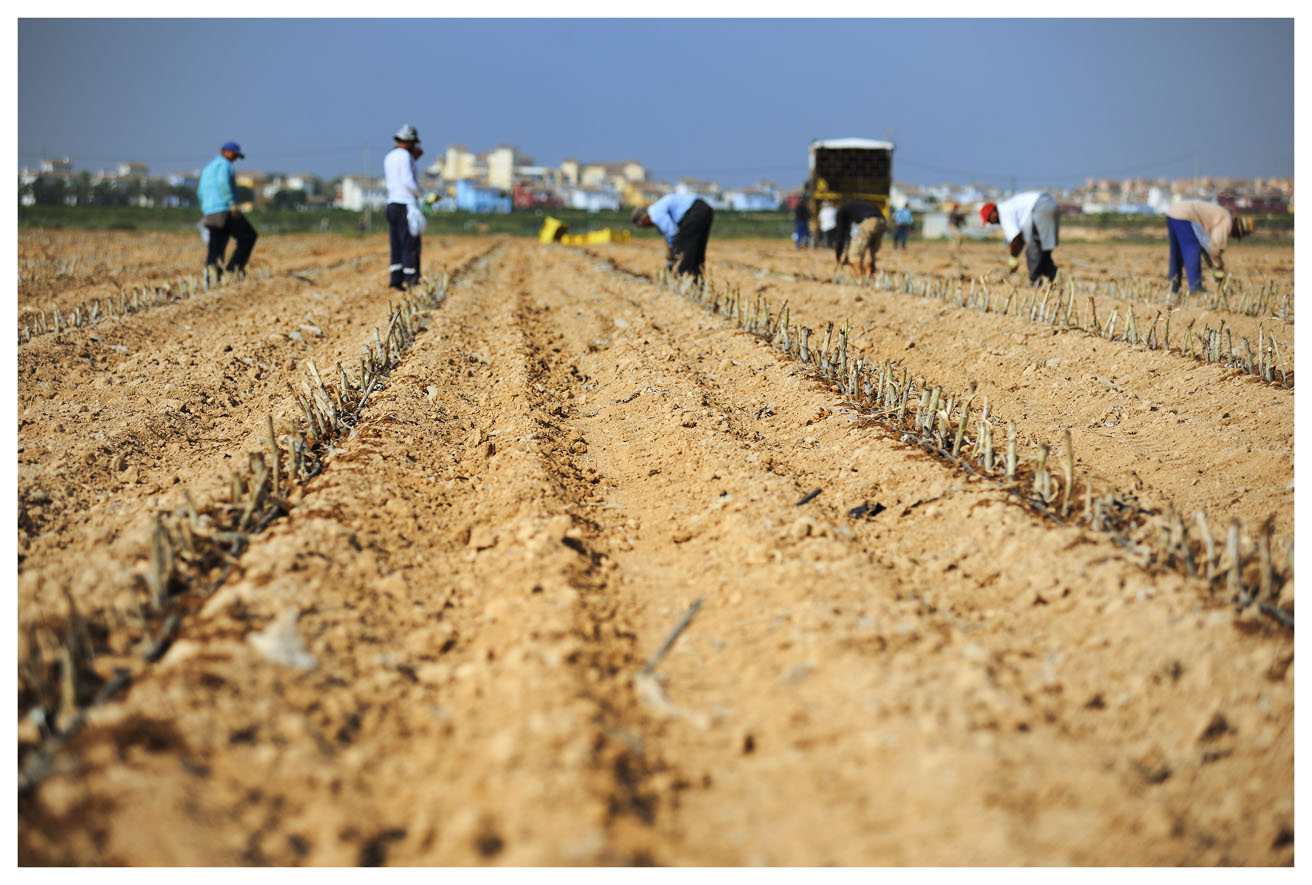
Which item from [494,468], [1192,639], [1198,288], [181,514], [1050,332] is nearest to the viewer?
[1192,639]

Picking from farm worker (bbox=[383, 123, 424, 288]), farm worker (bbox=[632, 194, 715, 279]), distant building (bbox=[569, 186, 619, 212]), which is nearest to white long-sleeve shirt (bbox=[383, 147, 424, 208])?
farm worker (bbox=[383, 123, 424, 288])

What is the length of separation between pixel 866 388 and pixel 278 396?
318cm

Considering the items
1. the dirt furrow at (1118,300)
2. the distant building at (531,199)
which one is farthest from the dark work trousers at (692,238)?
the distant building at (531,199)

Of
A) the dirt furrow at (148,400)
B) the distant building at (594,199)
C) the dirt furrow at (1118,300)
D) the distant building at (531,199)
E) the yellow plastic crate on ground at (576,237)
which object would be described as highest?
the distant building at (594,199)

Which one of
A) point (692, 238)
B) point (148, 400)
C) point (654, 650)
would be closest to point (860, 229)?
point (692, 238)

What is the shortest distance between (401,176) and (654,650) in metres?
7.61

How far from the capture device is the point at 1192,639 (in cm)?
224

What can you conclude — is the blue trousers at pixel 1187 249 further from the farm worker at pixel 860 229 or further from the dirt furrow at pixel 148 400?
the dirt furrow at pixel 148 400

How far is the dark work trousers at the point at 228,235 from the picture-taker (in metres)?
9.99

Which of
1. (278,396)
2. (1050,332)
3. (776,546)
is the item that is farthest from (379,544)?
(1050,332)

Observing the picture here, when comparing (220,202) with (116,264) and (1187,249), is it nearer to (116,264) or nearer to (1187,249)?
(116,264)

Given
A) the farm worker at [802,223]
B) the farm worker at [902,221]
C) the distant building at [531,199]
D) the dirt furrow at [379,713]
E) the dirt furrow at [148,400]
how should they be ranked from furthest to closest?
the distant building at [531,199] < the farm worker at [802,223] < the farm worker at [902,221] < the dirt furrow at [148,400] < the dirt furrow at [379,713]

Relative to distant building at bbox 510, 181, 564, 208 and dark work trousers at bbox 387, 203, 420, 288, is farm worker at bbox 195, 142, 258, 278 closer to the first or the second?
dark work trousers at bbox 387, 203, 420, 288

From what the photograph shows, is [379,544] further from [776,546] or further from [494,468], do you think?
[776,546]
